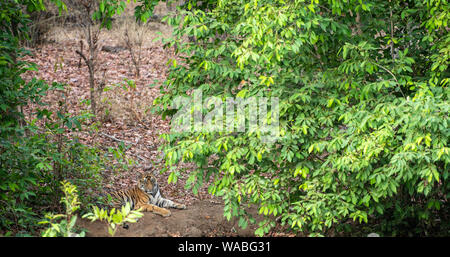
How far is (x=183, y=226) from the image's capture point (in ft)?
25.3

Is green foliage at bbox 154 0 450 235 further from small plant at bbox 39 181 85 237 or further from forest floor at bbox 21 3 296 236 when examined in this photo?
small plant at bbox 39 181 85 237

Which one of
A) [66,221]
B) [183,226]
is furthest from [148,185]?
[66,221]

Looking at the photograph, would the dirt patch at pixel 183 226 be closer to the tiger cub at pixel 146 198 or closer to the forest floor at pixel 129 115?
the forest floor at pixel 129 115

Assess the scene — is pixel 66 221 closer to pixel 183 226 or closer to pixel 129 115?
pixel 183 226

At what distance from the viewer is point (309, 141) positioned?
19.8 ft

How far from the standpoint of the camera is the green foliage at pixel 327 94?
17.5ft

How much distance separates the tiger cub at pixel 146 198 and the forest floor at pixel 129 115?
14cm

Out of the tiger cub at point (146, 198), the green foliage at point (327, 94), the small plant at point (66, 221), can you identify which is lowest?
the tiger cub at point (146, 198)

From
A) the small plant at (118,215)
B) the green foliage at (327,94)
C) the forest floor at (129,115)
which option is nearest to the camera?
the small plant at (118,215)

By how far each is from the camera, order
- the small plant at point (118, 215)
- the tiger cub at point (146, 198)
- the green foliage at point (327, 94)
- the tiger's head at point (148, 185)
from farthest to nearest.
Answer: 1. the tiger's head at point (148, 185)
2. the tiger cub at point (146, 198)
3. the green foliage at point (327, 94)
4. the small plant at point (118, 215)

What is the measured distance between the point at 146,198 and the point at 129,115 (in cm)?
334

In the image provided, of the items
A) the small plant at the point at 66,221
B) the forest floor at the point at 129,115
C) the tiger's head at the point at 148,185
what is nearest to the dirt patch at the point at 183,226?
the forest floor at the point at 129,115

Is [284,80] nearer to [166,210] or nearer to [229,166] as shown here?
[229,166]

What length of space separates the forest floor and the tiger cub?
0.14 metres
